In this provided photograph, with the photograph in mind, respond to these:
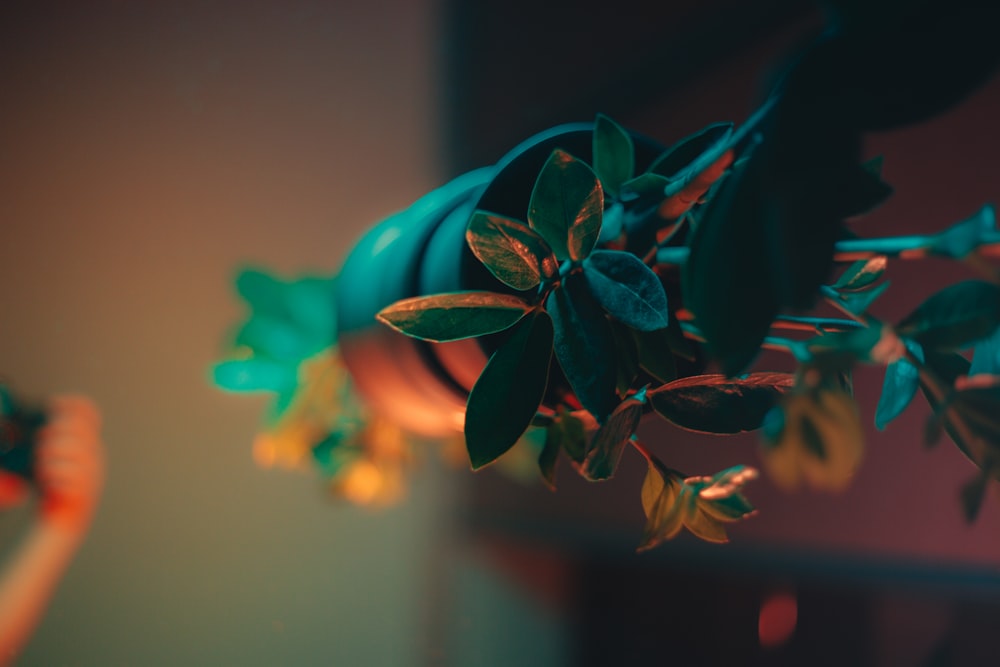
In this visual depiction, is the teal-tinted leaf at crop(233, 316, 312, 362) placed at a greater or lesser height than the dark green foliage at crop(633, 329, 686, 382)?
lesser

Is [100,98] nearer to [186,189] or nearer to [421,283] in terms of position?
[186,189]

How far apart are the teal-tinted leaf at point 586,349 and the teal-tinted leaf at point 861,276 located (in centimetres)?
13

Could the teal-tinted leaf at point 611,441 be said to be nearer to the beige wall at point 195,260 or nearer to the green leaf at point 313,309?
the green leaf at point 313,309

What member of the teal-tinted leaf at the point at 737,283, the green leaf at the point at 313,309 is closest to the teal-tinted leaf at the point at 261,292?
the green leaf at the point at 313,309

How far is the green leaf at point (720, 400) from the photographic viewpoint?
0.22 meters

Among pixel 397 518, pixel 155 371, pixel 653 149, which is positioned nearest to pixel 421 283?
pixel 653 149

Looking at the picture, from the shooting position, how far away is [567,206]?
21 centimetres

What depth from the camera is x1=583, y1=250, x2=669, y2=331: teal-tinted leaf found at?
0.19 meters

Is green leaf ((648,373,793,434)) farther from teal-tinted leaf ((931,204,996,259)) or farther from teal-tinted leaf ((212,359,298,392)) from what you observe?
teal-tinted leaf ((212,359,298,392))

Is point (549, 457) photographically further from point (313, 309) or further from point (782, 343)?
point (313, 309)

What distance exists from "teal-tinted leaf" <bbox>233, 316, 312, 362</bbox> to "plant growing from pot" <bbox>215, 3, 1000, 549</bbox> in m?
0.27

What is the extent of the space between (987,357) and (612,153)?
0.16 m

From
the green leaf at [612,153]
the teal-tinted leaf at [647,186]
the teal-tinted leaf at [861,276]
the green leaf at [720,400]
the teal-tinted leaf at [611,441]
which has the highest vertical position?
the green leaf at [612,153]

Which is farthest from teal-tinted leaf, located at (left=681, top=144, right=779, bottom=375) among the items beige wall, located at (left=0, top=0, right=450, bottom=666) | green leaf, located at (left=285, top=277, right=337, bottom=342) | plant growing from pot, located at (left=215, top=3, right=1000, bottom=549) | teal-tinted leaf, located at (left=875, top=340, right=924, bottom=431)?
beige wall, located at (left=0, top=0, right=450, bottom=666)
